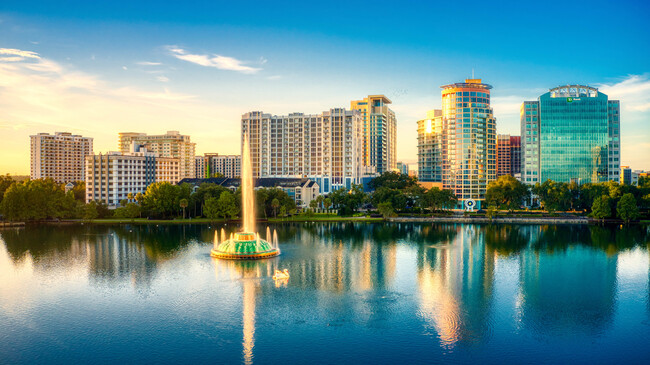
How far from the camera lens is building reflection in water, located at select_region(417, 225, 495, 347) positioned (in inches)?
1476

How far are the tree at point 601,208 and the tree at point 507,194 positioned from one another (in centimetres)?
1924

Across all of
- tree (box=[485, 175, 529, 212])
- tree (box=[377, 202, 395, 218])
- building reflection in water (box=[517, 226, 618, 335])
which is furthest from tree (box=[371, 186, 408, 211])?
building reflection in water (box=[517, 226, 618, 335])

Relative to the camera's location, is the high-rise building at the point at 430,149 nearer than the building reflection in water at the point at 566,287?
No

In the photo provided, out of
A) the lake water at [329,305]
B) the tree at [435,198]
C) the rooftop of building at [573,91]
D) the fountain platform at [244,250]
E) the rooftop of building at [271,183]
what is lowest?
the lake water at [329,305]

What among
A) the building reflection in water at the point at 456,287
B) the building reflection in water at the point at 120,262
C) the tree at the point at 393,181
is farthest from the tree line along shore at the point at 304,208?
the building reflection in water at the point at 456,287

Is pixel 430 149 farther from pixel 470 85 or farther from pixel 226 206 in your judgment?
pixel 226 206

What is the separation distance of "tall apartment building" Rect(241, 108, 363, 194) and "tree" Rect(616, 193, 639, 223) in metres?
78.2

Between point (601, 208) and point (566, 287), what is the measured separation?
236 ft

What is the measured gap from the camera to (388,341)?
34750mm

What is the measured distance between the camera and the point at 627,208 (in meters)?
108

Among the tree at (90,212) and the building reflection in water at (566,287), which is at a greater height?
the tree at (90,212)

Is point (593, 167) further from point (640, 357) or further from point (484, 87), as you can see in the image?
point (640, 357)

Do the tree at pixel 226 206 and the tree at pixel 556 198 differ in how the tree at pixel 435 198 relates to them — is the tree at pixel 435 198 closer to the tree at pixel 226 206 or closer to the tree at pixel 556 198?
the tree at pixel 556 198

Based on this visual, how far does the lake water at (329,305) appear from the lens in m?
33.3
